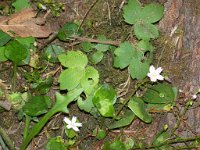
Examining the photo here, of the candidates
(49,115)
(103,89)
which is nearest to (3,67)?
(49,115)

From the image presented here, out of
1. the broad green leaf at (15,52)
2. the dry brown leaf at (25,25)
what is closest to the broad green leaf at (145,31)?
the dry brown leaf at (25,25)

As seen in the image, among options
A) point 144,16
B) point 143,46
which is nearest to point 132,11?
point 144,16

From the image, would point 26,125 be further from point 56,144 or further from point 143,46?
point 143,46

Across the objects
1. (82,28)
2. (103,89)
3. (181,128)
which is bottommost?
(181,128)

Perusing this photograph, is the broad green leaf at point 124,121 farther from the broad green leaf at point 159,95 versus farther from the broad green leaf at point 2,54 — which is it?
the broad green leaf at point 2,54

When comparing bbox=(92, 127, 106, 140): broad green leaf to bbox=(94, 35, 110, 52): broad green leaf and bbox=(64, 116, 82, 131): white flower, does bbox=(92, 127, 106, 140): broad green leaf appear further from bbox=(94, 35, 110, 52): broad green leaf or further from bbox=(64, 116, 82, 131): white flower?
bbox=(94, 35, 110, 52): broad green leaf

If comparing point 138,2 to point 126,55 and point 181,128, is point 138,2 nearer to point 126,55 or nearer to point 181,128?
point 126,55
